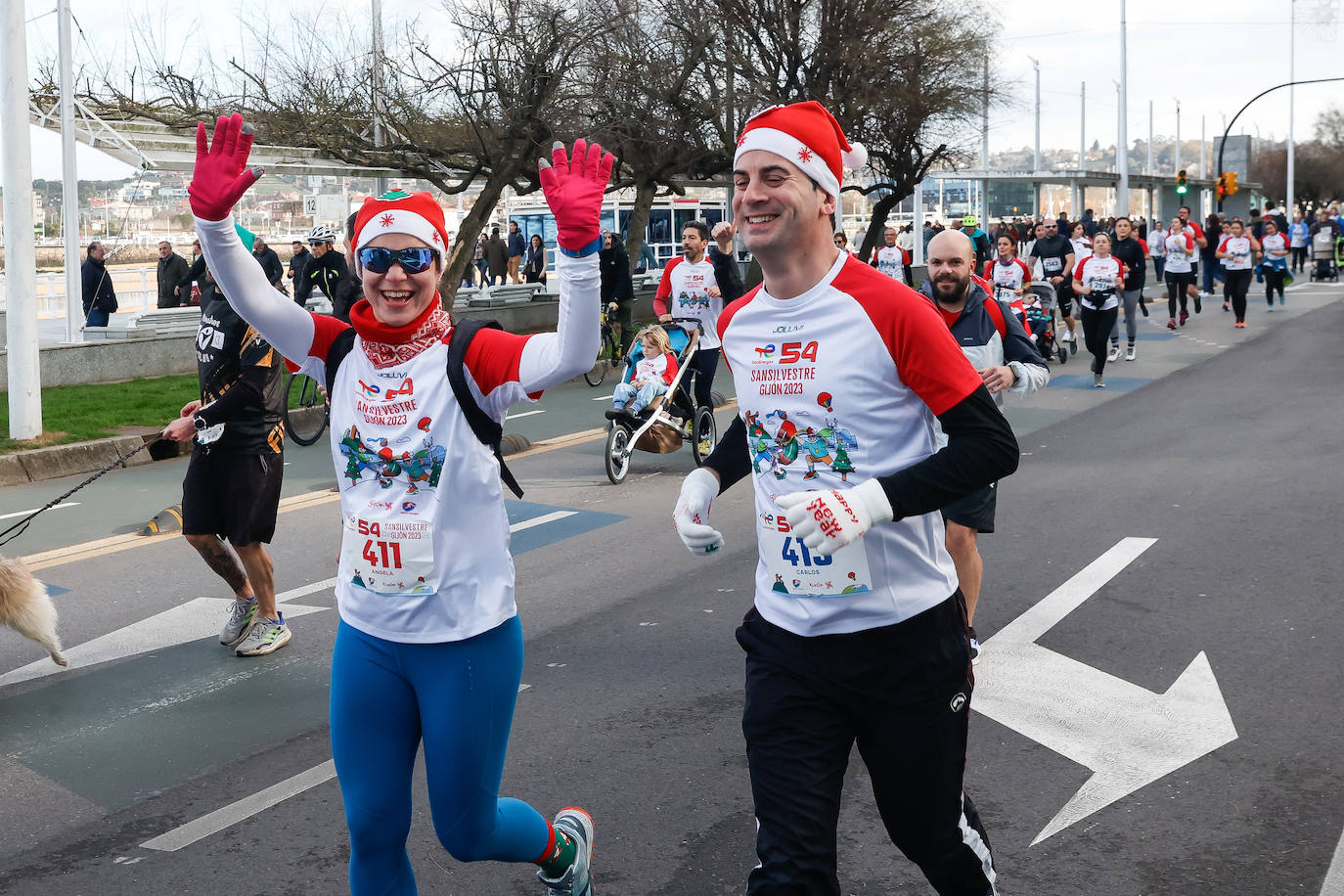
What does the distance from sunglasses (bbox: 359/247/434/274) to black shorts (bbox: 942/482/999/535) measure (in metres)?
3.19

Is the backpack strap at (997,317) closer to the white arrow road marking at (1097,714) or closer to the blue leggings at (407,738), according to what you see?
the white arrow road marking at (1097,714)

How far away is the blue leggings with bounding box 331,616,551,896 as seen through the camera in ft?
10.7

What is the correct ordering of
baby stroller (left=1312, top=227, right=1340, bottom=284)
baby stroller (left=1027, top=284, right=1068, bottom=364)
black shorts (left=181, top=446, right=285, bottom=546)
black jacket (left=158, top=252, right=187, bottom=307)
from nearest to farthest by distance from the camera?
black shorts (left=181, top=446, right=285, bottom=546)
baby stroller (left=1027, top=284, right=1068, bottom=364)
black jacket (left=158, top=252, right=187, bottom=307)
baby stroller (left=1312, top=227, right=1340, bottom=284)

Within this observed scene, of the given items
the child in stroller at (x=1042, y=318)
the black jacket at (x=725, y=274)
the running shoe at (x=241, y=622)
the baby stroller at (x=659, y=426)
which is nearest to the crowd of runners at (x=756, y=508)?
the running shoe at (x=241, y=622)

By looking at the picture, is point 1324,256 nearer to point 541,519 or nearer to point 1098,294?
point 1098,294

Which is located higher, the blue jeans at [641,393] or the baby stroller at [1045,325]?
the baby stroller at [1045,325]

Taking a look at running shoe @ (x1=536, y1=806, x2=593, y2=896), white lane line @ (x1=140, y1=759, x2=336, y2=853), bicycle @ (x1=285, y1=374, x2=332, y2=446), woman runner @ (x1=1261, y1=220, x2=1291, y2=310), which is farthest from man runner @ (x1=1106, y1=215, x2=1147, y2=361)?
running shoe @ (x1=536, y1=806, x2=593, y2=896)

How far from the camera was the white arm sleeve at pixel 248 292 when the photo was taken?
350cm

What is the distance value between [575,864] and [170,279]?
19.9 m

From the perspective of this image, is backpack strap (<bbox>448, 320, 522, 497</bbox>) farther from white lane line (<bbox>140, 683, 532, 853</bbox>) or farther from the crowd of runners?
white lane line (<bbox>140, 683, 532, 853</bbox>)

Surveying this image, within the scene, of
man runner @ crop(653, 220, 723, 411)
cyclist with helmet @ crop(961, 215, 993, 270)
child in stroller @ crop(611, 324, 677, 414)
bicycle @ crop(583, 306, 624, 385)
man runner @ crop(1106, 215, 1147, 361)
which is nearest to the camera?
child in stroller @ crop(611, 324, 677, 414)

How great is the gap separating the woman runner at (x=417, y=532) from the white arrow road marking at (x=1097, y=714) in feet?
6.62

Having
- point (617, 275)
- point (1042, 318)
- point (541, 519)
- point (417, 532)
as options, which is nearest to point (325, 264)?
point (617, 275)

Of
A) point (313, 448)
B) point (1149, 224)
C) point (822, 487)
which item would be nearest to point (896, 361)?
point (822, 487)
